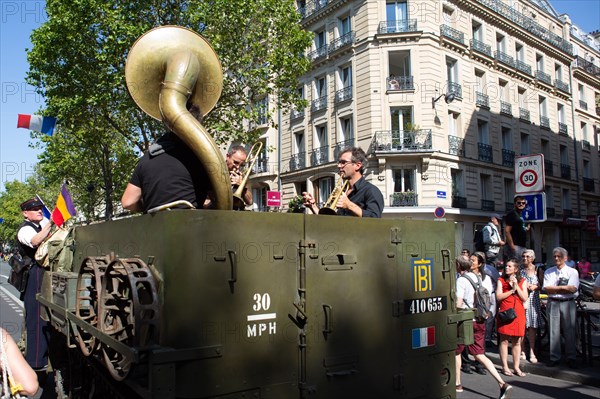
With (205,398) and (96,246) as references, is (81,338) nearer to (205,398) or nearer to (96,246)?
(96,246)

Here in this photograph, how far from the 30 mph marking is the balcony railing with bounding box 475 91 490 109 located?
22.7m

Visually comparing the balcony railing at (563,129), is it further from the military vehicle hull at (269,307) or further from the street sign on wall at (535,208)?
the military vehicle hull at (269,307)

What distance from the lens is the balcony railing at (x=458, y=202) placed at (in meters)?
28.2

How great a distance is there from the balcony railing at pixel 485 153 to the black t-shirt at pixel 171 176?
94.0 ft

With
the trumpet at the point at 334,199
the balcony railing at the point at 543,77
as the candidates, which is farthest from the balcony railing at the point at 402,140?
the trumpet at the point at 334,199

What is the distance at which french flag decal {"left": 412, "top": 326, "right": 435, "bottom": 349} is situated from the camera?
147 inches

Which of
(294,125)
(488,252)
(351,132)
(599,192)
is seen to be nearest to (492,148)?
(351,132)

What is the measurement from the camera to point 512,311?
7.85 m

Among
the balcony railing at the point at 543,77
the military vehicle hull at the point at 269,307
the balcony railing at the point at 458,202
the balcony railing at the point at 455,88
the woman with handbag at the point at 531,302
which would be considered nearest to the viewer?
the military vehicle hull at the point at 269,307

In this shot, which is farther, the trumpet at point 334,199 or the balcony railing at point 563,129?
the balcony railing at point 563,129

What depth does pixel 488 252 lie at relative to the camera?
10523mm

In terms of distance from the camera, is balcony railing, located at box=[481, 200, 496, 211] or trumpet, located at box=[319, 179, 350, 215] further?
balcony railing, located at box=[481, 200, 496, 211]

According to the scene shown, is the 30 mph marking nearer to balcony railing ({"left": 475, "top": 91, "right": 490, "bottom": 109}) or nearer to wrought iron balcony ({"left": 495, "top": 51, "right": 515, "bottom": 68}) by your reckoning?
balcony railing ({"left": 475, "top": 91, "right": 490, "bottom": 109})

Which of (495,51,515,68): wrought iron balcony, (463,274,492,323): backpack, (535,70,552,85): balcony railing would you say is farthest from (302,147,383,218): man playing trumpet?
(535,70,552,85): balcony railing
